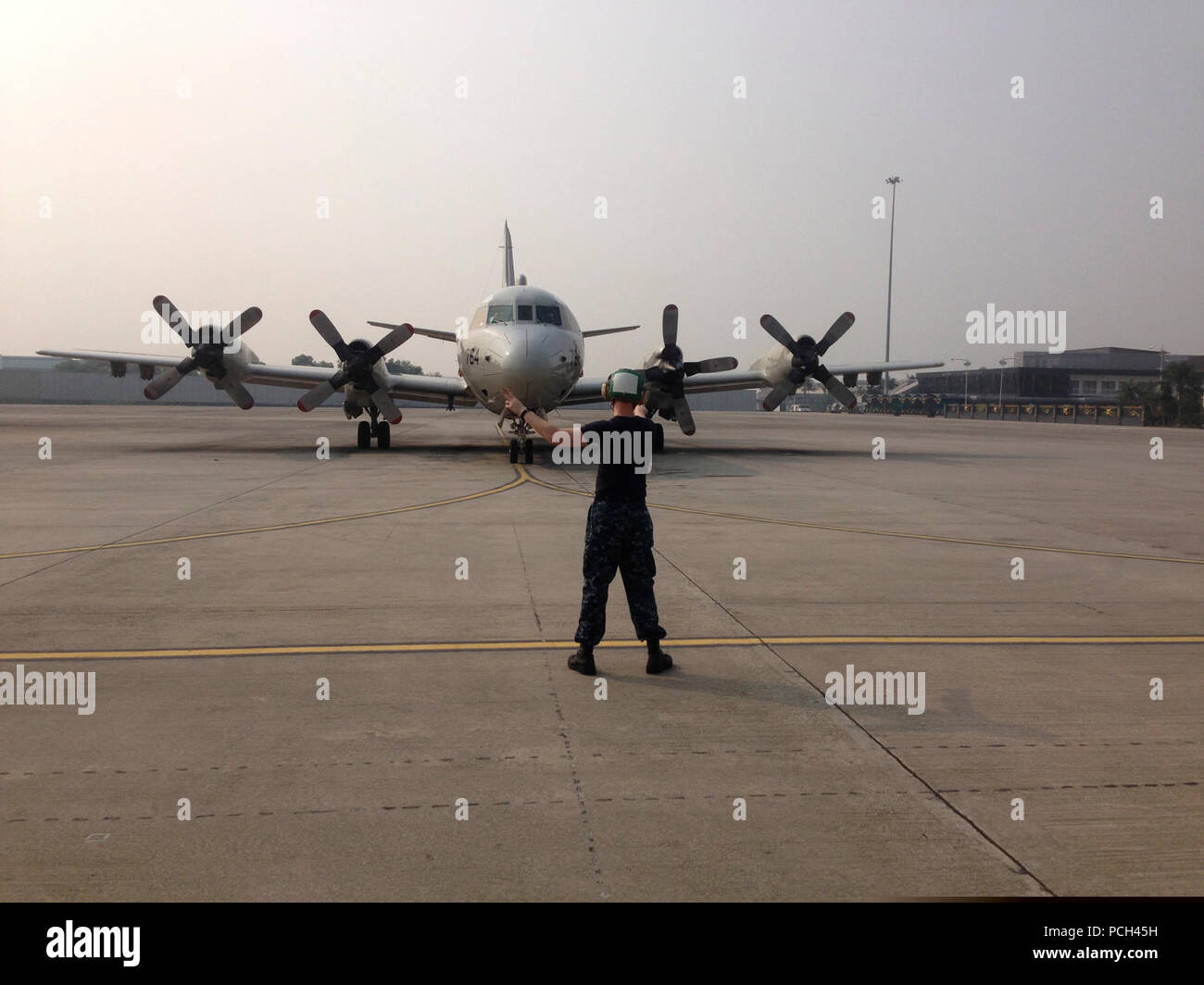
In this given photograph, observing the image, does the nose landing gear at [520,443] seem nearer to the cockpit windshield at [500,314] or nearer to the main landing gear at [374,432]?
the cockpit windshield at [500,314]

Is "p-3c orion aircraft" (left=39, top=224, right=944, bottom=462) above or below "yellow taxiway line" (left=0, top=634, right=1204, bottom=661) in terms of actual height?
above

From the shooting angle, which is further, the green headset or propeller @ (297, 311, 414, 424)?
propeller @ (297, 311, 414, 424)

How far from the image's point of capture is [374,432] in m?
29.9

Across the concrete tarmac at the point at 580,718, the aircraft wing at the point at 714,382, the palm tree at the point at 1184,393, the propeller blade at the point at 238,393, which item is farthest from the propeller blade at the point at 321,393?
the palm tree at the point at 1184,393

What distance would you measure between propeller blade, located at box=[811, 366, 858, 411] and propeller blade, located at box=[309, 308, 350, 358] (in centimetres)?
1428

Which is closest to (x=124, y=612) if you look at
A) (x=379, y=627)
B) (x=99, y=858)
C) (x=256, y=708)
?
(x=379, y=627)

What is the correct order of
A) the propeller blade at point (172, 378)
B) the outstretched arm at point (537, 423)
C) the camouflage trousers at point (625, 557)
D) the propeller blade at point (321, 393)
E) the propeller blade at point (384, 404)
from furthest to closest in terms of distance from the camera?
the propeller blade at point (172, 378), the propeller blade at point (384, 404), the propeller blade at point (321, 393), the outstretched arm at point (537, 423), the camouflage trousers at point (625, 557)

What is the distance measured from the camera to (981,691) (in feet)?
21.0

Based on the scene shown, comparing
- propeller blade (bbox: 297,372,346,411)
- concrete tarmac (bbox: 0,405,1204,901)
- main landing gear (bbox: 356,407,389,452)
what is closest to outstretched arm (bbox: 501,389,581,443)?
concrete tarmac (bbox: 0,405,1204,901)

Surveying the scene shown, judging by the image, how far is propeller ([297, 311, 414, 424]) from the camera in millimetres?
26891

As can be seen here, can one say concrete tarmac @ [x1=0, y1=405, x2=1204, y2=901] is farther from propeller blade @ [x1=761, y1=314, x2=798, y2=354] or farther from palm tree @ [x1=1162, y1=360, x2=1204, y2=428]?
palm tree @ [x1=1162, y1=360, x2=1204, y2=428]

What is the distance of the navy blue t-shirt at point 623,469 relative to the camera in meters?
6.92

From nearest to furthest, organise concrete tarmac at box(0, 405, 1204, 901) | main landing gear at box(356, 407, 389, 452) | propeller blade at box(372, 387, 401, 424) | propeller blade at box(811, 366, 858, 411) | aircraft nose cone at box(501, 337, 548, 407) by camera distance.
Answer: concrete tarmac at box(0, 405, 1204, 901)
aircraft nose cone at box(501, 337, 548, 407)
propeller blade at box(372, 387, 401, 424)
main landing gear at box(356, 407, 389, 452)
propeller blade at box(811, 366, 858, 411)
